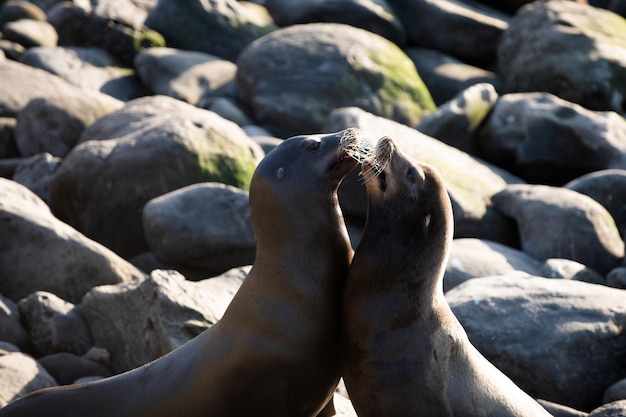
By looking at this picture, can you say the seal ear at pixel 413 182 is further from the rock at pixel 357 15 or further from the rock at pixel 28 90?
the rock at pixel 357 15

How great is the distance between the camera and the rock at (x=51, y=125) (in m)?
13.2

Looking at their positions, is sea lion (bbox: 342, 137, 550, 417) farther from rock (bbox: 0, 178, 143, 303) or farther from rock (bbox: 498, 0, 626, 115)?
rock (bbox: 498, 0, 626, 115)

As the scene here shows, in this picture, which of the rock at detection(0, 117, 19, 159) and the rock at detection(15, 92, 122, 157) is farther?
the rock at detection(0, 117, 19, 159)

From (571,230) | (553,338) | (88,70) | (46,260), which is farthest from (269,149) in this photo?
(553,338)

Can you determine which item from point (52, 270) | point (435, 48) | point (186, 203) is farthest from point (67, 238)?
point (435, 48)

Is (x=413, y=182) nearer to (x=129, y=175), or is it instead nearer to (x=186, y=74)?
(x=129, y=175)

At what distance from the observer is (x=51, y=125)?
13.2 m

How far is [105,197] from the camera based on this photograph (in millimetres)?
10914

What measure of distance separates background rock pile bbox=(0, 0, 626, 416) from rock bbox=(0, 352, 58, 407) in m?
0.02

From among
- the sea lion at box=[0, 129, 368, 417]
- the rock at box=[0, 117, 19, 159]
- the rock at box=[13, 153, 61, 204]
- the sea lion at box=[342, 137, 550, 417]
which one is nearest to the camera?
the sea lion at box=[342, 137, 550, 417]

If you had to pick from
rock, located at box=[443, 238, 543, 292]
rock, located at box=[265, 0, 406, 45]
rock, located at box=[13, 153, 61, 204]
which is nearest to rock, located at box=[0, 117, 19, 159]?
rock, located at box=[13, 153, 61, 204]

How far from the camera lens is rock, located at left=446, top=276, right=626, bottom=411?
7.66m

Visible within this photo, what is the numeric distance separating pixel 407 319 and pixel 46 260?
449cm

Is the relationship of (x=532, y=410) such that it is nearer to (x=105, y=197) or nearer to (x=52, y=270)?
(x=52, y=270)
